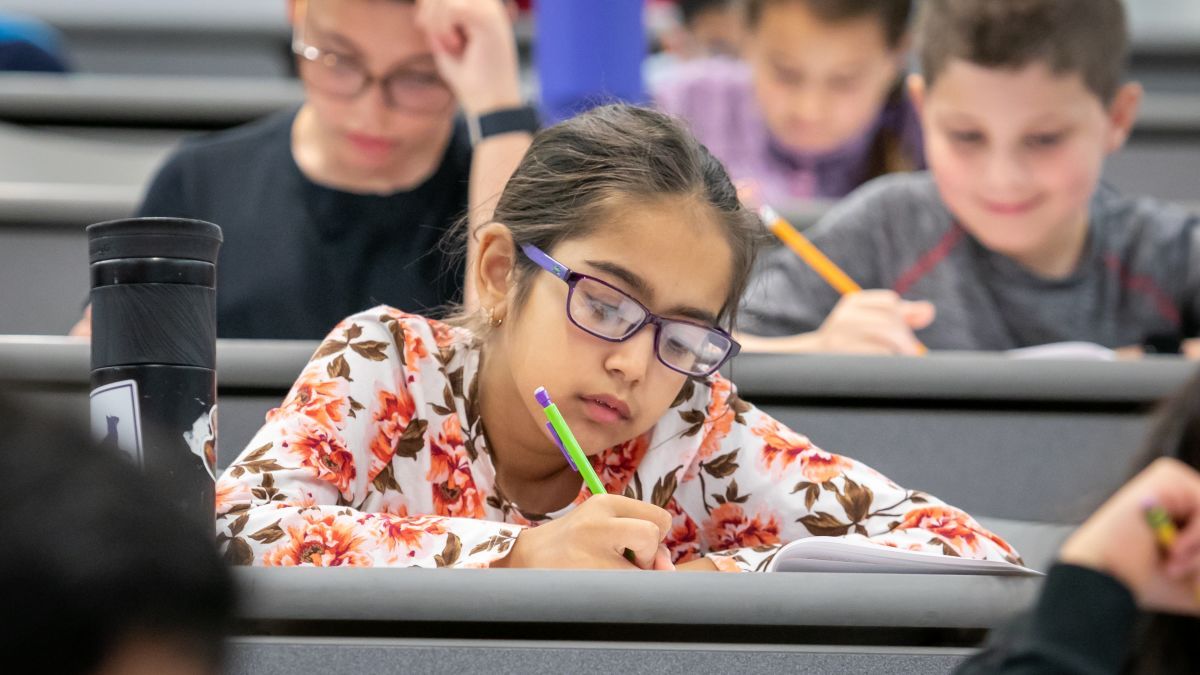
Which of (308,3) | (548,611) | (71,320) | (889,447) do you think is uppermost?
(308,3)

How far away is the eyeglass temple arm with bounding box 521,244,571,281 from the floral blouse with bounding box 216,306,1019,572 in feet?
0.36

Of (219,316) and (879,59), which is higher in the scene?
(879,59)

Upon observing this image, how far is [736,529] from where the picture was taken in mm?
1156

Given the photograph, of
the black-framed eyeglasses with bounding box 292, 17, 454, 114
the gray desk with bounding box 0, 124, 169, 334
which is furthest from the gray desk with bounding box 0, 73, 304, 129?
the black-framed eyeglasses with bounding box 292, 17, 454, 114

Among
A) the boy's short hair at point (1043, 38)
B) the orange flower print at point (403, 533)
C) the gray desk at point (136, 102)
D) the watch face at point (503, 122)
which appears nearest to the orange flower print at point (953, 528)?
the orange flower print at point (403, 533)

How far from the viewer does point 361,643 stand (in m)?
0.80

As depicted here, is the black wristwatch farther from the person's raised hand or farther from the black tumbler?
the black tumbler

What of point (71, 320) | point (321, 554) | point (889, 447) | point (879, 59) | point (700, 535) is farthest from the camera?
point (879, 59)

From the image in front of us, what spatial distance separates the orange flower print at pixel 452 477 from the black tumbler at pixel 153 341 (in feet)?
1.03

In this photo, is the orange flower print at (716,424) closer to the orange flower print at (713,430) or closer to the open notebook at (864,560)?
the orange flower print at (713,430)

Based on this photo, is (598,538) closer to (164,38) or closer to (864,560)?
(864,560)

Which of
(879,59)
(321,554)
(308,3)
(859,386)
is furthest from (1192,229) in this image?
(321,554)

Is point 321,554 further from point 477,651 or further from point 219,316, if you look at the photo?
point 219,316

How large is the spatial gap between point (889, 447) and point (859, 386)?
2.2 inches
